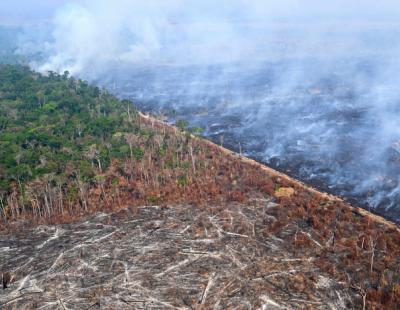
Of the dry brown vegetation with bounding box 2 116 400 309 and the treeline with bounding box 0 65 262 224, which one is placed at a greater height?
the treeline with bounding box 0 65 262 224

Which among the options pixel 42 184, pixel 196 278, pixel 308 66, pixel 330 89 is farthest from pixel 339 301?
pixel 308 66

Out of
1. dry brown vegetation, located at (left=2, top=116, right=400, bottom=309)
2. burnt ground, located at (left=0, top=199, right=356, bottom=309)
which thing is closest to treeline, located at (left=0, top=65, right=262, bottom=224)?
dry brown vegetation, located at (left=2, top=116, right=400, bottom=309)

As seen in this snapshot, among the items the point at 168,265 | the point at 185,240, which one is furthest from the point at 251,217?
the point at 168,265

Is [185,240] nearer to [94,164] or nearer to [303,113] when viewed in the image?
[94,164]

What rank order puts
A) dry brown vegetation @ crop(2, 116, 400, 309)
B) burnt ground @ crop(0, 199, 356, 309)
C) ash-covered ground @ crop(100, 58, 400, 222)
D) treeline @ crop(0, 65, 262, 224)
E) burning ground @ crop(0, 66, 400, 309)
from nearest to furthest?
1. burnt ground @ crop(0, 199, 356, 309)
2. burning ground @ crop(0, 66, 400, 309)
3. dry brown vegetation @ crop(2, 116, 400, 309)
4. treeline @ crop(0, 65, 262, 224)
5. ash-covered ground @ crop(100, 58, 400, 222)

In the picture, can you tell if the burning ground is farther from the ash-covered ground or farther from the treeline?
the ash-covered ground

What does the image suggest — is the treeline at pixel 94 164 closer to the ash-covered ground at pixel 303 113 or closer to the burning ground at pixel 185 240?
the burning ground at pixel 185 240
